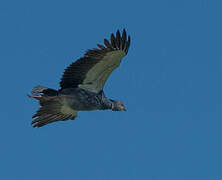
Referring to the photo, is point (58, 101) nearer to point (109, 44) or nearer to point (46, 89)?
point (46, 89)

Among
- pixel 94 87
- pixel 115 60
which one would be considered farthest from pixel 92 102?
pixel 115 60

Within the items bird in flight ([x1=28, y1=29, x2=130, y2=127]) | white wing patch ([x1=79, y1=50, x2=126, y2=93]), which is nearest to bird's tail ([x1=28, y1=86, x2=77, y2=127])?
bird in flight ([x1=28, y1=29, x2=130, y2=127])

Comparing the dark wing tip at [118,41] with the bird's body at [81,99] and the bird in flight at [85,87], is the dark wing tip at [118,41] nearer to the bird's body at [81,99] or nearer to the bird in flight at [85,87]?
the bird in flight at [85,87]

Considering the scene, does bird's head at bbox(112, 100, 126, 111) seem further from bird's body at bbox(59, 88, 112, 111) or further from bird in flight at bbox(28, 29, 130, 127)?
bird's body at bbox(59, 88, 112, 111)

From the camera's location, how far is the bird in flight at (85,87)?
16344 millimetres

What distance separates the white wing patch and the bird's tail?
0.89m

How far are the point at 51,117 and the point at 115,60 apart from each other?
3169mm

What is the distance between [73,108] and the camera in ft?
57.3

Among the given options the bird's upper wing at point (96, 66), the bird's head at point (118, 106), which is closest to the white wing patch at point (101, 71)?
the bird's upper wing at point (96, 66)

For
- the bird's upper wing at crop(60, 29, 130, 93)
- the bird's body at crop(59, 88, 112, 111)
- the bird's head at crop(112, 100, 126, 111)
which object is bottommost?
the bird's body at crop(59, 88, 112, 111)

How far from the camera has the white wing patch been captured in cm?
1652

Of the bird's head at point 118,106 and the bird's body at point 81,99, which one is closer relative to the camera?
the bird's body at point 81,99

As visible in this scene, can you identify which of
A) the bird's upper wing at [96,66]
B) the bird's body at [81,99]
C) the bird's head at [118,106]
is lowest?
the bird's body at [81,99]

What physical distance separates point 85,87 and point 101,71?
0.81 metres
